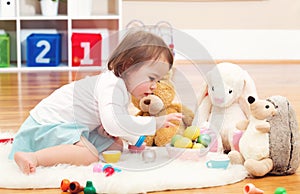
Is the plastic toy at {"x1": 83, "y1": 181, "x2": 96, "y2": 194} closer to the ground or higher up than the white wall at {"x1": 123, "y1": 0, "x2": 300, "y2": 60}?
closer to the ground

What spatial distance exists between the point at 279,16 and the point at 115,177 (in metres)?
2.49

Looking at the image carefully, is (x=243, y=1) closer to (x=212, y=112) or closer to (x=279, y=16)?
(x=279, y=16)

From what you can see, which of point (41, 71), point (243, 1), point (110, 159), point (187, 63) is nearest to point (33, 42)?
point (41, 71)

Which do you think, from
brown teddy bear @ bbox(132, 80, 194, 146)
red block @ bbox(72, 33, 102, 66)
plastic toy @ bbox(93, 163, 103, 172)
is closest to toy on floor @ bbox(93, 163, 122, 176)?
plastic toy @ bbox(93, 163, 103, 172)

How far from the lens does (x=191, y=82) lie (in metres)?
1.60

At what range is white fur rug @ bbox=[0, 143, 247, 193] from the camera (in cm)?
138

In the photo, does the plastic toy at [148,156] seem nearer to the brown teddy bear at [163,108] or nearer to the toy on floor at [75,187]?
the brown teddy bear at [163,108]

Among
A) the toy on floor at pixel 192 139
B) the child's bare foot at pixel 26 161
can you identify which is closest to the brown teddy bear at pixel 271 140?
the toy on floor at pixel 192 139

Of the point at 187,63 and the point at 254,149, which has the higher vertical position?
the point at 187,63

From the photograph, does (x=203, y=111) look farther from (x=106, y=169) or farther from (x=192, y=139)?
(x=106, y=169)

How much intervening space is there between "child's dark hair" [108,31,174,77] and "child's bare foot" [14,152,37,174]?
290 millimetres

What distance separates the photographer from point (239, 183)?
1.43m

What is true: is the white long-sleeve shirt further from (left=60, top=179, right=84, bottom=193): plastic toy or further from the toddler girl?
(left=60, top=179, right=84, bottom=193): plastic toy

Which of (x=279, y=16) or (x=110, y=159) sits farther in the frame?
(x=279, y=16)
